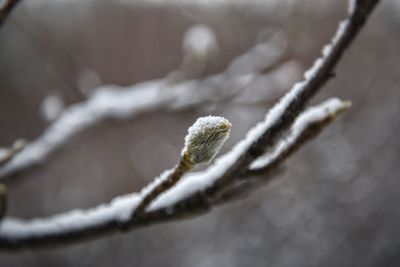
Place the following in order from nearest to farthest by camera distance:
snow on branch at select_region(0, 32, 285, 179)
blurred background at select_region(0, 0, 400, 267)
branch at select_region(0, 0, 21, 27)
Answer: branch at select_region(0, 0, 21, 27)
snow on branch at select_region(0, 32, 285, 179)
blurred background at select_region(0, 0, 400, 267)

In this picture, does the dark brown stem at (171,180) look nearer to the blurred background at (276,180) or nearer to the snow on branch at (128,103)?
the snow on branch at (128,103)

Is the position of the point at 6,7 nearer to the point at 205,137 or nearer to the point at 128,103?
the point at 205,137

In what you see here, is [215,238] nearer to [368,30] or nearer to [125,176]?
[125,176]

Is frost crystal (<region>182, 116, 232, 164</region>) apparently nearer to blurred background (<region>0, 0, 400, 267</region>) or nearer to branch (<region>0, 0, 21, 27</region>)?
branch (<region>0, 0, 21, 27</region>)

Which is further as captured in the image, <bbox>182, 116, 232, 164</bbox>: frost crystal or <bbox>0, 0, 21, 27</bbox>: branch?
<bbox>0, 0, 21, 27</bbox>: branch

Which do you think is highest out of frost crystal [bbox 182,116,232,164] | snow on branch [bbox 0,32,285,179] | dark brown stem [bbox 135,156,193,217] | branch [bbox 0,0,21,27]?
snow on branch [bbox 0,32,285,179]

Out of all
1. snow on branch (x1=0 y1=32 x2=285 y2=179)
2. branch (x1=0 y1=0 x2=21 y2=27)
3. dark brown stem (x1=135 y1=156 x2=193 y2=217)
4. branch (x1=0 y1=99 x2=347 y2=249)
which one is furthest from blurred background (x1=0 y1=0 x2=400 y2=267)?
dark brown stem (x1=135 y1=156 x2=193 y2=217)
